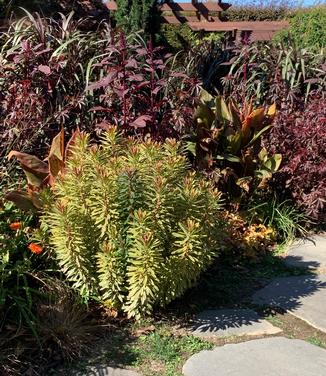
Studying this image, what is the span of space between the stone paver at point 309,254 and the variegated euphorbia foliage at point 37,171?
212 cm

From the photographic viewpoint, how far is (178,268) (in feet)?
10.8

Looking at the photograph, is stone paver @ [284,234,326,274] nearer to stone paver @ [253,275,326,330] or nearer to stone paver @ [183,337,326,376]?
stone paver @ [253,275,326,330]

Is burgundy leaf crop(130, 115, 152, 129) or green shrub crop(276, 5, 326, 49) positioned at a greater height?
green shrub crop(276, 5, 326, 49)

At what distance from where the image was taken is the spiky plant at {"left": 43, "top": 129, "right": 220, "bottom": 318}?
3.18 metres

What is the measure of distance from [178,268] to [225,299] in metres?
0.78

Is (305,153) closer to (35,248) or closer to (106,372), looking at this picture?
(35,248)

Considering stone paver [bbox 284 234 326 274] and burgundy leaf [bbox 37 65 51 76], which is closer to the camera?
burgundy leaf [bbox 37 65 51 76]

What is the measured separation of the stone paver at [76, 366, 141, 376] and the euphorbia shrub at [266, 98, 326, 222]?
2786mm

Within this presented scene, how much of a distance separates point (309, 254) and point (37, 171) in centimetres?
251

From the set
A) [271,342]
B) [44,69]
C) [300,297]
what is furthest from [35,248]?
[300,297]

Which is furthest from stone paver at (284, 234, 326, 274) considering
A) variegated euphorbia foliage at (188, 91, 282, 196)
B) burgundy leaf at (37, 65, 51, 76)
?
burgundy leaf at (37, 65, 51, 76)

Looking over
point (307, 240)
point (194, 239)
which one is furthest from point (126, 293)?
point (307, 240)

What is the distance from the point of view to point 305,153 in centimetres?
516

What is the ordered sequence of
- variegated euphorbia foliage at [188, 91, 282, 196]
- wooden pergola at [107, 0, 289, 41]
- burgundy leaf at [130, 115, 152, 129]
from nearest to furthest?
burgundy leaf at [130, 115, 152, 129]
variegated euphorbia foliage at [188, 91, 282, 196]
wooden pergola at [107, 0, 289, 41]
